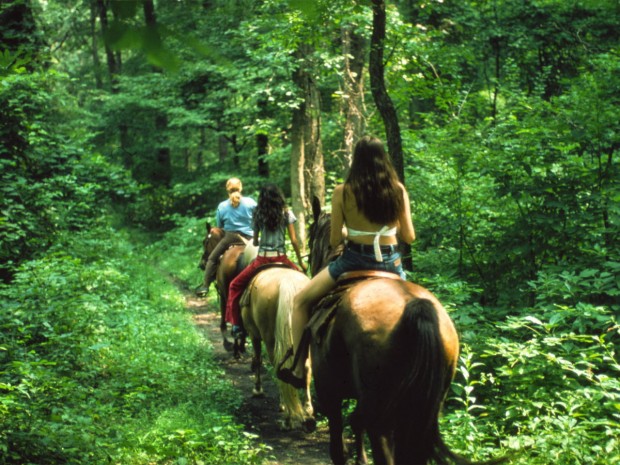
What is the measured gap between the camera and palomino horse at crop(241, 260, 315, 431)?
6270 millimetres

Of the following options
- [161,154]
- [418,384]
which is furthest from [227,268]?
[161,154]

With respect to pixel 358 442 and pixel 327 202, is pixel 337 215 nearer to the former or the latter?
pixel 358 442

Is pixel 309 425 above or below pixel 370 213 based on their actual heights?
below

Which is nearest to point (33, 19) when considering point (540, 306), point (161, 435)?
point (161, 435)

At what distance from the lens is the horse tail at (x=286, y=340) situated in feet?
20.5

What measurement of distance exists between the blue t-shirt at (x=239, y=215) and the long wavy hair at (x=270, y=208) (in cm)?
240

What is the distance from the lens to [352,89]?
41.8 ft

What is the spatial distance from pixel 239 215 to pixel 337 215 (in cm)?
557

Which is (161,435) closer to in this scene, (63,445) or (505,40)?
(63,445)

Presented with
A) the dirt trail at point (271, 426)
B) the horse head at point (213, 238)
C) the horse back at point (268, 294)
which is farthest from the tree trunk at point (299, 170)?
the horse back at point (268, 294)

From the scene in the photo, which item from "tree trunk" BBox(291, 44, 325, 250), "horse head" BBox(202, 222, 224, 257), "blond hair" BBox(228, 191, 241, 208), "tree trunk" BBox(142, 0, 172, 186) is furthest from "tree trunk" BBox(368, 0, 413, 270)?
"tree trunk" BBox(142, 0, 172, 186)

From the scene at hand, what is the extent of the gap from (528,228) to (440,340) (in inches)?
150

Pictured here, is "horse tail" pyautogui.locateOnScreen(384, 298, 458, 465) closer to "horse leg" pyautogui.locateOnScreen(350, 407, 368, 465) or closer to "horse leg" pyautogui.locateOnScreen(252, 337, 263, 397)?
"horse leg" pyautogui.locateOnScreen(350, 407, 368, 465)

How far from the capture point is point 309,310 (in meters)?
4.92
